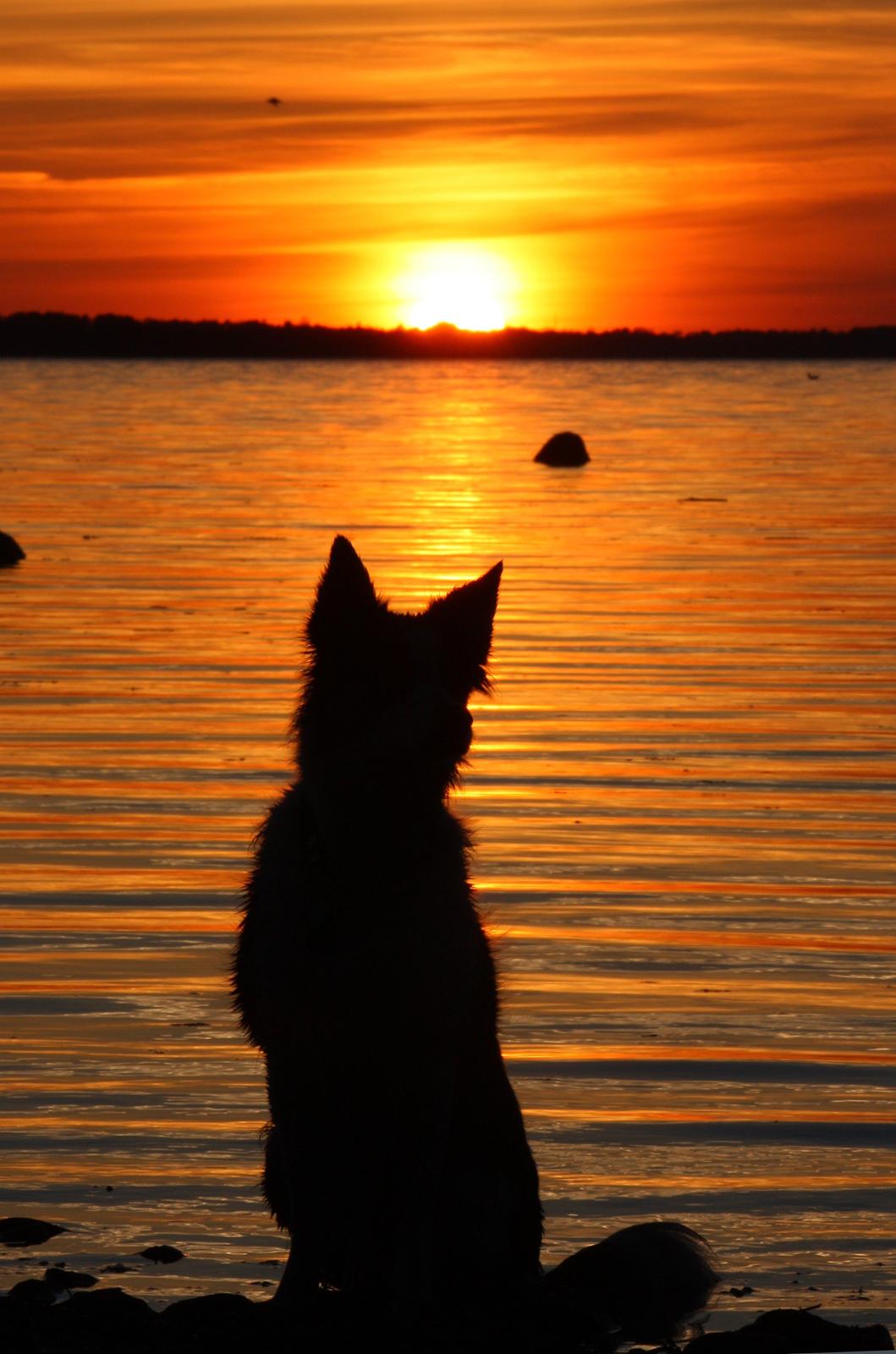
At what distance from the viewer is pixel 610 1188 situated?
321 inches

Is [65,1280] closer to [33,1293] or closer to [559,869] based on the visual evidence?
[33,1293]

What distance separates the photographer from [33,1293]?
22.5ft

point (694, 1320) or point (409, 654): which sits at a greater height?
point (409, 654)

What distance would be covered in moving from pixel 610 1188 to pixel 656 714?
9906 millimetres

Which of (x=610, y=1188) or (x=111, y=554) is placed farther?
(x=111, y=554)

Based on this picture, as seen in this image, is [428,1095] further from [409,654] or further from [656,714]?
[656,714]

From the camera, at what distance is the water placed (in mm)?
8125

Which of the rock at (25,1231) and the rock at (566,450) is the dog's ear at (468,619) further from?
the rock at (566,450)

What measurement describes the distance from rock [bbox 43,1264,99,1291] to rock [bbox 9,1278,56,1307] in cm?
6

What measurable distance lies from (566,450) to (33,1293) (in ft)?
157

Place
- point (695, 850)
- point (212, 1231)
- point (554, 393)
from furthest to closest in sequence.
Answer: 1. point (554, 393)
2. point (695, 850)
3. point (212, 1231)

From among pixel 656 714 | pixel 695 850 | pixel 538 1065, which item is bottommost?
pixel 538 1065

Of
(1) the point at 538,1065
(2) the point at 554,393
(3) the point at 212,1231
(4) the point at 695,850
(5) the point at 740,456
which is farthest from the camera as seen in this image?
(2) the point at 554,393

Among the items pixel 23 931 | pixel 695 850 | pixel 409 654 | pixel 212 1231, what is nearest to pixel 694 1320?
pixel 212 1231
